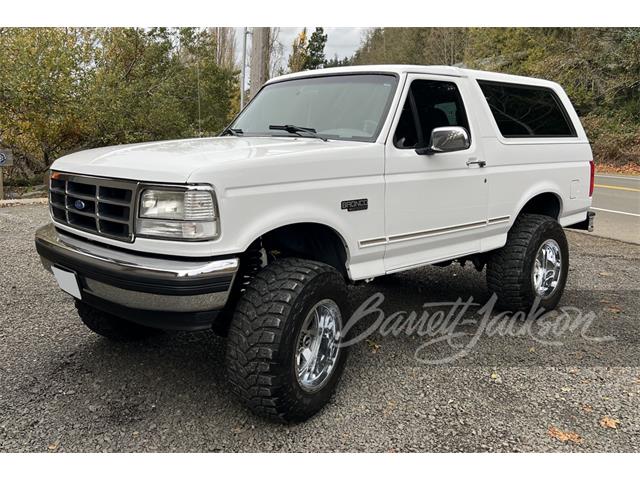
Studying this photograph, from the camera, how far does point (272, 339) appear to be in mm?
2814

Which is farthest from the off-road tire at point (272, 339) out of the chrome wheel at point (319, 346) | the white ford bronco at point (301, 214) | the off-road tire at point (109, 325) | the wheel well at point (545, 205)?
the wheel well at point (545, 205)

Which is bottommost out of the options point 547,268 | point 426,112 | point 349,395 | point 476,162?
point 349,395

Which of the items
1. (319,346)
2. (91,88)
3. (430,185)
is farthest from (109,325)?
(91,88)

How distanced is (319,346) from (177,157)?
4.51 feet

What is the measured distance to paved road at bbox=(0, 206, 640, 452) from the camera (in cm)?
292

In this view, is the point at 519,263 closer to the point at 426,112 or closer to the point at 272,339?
the point at 426,112

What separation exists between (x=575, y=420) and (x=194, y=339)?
107 inches

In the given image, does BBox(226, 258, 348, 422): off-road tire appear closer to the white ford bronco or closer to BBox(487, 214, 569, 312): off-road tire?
the white ford bronco

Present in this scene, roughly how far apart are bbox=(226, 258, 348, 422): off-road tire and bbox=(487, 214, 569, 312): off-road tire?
229 cm

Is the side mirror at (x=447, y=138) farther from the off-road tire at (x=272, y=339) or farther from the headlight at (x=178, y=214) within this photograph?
the headlight at (x=178, y=214)

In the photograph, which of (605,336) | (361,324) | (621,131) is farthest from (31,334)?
(621,131)

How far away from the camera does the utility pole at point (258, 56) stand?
10039mm

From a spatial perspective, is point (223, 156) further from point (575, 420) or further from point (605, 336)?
point (605, 336)

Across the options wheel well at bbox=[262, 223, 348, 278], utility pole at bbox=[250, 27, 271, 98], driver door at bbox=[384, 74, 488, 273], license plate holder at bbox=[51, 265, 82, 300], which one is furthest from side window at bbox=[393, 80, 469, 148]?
utility pole at bbox=[250, 27, 271, 98]
